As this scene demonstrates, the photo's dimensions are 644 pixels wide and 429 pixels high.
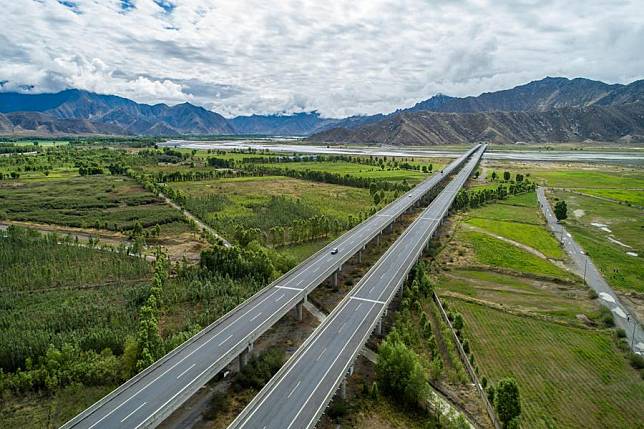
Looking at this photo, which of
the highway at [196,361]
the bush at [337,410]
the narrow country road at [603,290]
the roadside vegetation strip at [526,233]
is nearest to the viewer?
the highway at [196,361]

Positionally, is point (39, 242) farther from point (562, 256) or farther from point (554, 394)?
point (562, 256)

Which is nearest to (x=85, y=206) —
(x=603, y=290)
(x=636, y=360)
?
(x=603, y=290)

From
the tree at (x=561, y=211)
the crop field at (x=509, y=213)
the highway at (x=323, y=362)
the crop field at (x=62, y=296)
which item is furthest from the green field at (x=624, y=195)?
the crop field at (x=62, y=296)

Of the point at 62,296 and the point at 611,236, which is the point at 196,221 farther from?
the point at 611,236

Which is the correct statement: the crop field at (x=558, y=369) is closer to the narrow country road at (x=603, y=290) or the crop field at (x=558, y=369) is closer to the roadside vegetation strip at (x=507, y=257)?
the narrow country road at (x=603, y=290)

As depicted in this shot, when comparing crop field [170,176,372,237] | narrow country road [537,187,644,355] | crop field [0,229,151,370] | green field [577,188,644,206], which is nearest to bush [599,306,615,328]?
narrow country road [537,187,644,355]
